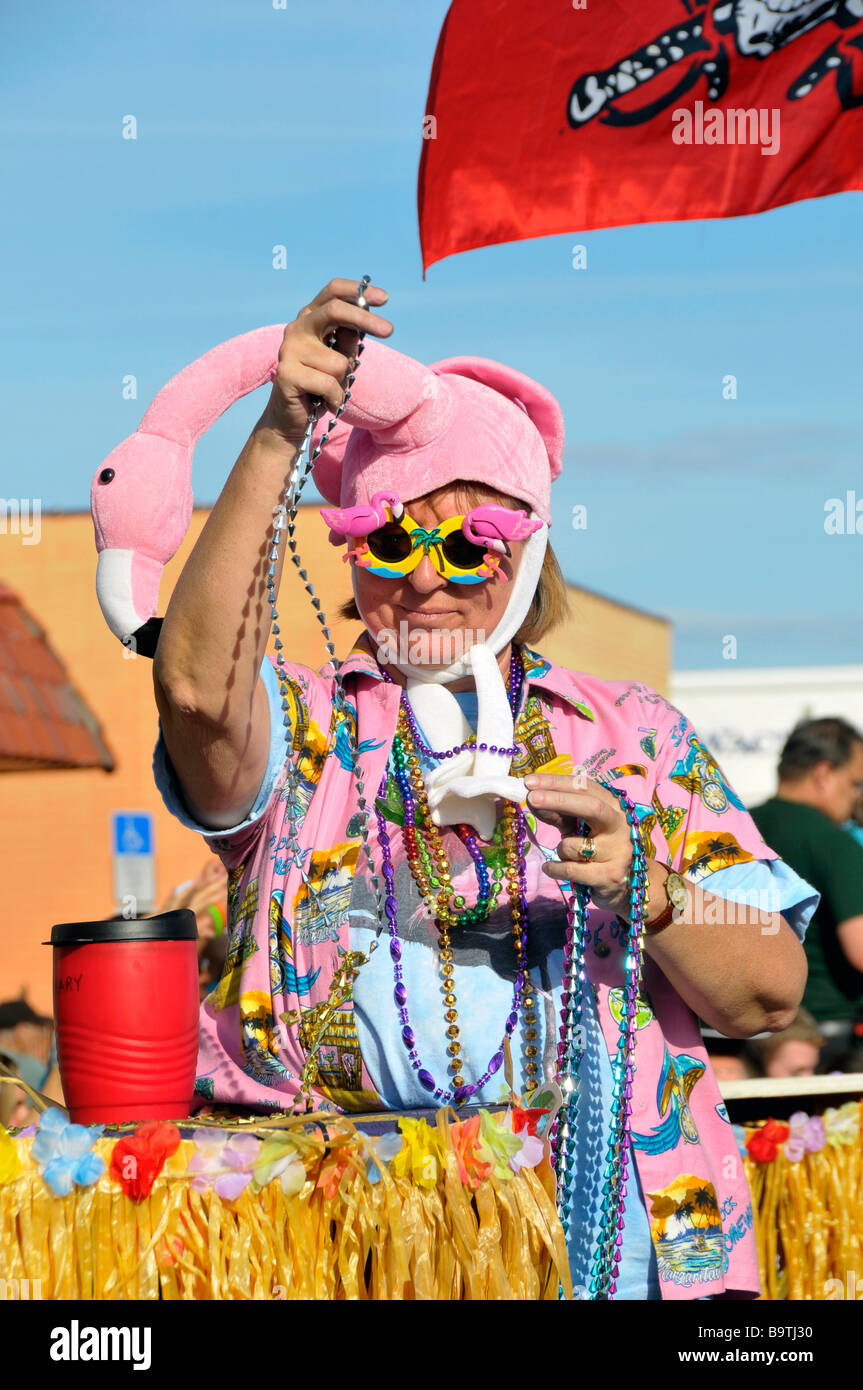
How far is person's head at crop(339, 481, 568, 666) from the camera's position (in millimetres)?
2150

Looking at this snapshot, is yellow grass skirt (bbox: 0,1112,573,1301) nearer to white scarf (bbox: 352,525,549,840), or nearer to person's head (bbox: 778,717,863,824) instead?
white scarf (bbox: 352,525,549,840)

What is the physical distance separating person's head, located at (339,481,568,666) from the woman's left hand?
361 millimetres

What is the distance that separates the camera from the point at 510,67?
367cm

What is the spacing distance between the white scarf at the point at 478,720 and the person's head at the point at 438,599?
2cm

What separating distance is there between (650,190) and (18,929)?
352 inches

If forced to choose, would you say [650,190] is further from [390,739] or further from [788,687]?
Result: [788,687]

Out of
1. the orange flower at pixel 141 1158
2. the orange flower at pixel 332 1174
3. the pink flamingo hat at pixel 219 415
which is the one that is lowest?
the orange flower at pixel 332 1174

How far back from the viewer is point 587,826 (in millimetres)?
1901

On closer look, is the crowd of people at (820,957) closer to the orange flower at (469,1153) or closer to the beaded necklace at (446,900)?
the beaded necklace at (446,900)

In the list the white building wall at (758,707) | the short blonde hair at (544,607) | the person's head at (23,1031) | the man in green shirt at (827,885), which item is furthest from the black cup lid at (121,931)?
the white building wall at (758,707)

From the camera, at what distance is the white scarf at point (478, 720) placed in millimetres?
2061

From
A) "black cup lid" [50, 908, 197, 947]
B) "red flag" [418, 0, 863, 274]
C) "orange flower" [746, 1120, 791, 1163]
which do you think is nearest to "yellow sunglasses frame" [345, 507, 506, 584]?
"black cup lid" [50, 908, 197, 947]

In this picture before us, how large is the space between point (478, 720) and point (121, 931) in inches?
25.3

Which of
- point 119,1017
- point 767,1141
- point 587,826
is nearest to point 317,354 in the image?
point 587,826
